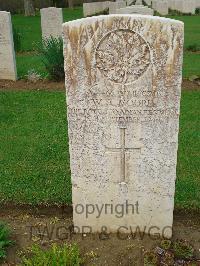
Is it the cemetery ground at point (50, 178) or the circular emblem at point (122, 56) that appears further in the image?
the cemetery ground at point (50, 178)

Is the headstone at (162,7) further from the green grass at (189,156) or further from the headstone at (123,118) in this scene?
the headstone at (123,118)

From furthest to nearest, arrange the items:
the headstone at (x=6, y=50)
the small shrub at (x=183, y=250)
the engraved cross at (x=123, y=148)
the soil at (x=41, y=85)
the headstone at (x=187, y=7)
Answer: the headstone at (x=187, y=7) → the headstone at (x=6, y=50) → the soil at (x=41, y=85) → the small shrub at (x=183, y=250) → the engraved cross at (x=123, y=148)

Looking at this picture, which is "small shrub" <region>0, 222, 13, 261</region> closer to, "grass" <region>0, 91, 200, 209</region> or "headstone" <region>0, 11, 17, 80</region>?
"grass" <region>0, 91, 200, 209</region>

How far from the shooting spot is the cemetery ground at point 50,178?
3709mm

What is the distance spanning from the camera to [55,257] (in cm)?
327

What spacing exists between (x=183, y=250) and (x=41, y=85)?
6.34 meters

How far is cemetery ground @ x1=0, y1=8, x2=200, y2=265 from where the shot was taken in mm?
3709

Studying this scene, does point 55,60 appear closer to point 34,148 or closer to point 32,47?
point 34,148

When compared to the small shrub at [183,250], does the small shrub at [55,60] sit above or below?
above

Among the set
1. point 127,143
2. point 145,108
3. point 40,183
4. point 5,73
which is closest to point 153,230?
point 127,143

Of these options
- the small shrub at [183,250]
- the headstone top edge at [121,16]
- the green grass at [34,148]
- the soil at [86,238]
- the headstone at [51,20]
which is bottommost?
the soil at [86,238]

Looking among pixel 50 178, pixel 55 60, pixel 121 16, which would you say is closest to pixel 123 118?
pixel 121 16

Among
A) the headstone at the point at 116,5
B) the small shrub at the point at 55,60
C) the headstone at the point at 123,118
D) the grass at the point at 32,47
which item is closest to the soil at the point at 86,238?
the headstone at the point at 123,118

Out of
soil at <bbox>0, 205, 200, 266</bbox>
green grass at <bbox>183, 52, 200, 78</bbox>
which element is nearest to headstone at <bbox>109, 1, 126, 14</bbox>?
green grass at <bbox>183, 52, 200, 78</bbox>
